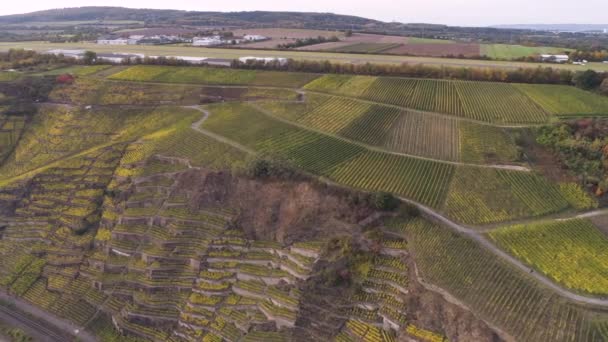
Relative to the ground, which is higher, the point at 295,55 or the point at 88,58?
the point at 295,55

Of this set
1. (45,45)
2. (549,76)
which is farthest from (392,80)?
(45,45)

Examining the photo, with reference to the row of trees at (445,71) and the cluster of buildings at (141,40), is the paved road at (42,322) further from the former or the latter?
the cluster of buildings at (141,40)

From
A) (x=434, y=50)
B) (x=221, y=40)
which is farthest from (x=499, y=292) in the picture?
(x=221, y=40)

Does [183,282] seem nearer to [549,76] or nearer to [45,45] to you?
[549,76]

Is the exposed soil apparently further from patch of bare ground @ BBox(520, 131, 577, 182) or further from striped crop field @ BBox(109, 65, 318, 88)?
striped crop field @ BBox(109, 65, 318, 88)

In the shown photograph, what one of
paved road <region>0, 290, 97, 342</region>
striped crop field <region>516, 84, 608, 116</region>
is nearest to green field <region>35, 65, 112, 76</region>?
paved road <region>0, 290, 97, 342</region>

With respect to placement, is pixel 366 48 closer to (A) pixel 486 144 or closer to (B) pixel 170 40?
(A) pixel 486 144

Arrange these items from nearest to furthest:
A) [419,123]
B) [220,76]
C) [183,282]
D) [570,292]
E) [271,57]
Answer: [570,292] < [183,282] < [419,123] < [220,76] < [271,57]
